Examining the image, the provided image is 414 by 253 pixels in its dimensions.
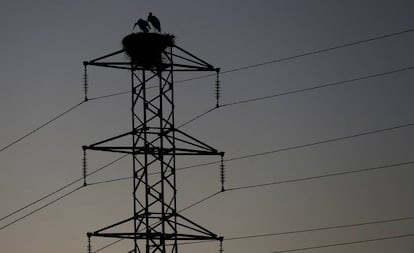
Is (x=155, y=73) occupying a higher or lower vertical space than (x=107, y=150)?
higher

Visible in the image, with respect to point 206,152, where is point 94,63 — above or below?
above

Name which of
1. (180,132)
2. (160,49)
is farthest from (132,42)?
(180,132)

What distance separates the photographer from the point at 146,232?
4175 centimetres

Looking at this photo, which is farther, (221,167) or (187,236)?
(221,167)

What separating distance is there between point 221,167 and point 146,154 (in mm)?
3164

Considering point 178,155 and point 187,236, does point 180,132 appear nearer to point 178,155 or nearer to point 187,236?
point 178,155

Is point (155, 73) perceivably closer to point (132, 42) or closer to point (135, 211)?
point (132, 42)

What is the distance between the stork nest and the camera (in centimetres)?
4366

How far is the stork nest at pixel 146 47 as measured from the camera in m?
43.7

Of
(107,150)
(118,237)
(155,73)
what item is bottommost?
(118,237)

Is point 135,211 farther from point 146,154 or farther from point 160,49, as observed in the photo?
point 160,49

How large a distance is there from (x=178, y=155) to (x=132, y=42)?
4.17 m

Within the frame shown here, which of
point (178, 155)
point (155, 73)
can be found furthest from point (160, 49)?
point (178, 155)

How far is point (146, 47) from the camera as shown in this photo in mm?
43781
